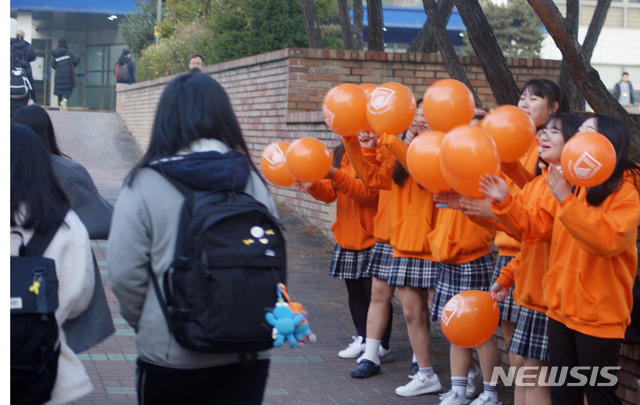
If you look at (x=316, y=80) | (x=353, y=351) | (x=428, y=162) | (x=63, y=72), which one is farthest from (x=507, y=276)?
(x=63, y=72)

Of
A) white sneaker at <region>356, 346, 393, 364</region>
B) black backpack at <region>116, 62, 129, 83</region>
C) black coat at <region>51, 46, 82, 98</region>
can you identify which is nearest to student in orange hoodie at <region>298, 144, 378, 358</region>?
white sneaker at <region>356, 346, 393, 364</region>

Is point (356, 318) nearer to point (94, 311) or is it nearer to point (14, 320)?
point (94, 311)

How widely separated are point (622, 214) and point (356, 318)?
295cm

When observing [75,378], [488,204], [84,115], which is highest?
[488,204]

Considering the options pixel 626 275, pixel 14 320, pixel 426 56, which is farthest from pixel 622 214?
pixel 426 56

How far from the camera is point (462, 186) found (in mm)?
3611

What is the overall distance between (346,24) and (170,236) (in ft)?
35.2

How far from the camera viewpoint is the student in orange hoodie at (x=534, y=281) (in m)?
3.92

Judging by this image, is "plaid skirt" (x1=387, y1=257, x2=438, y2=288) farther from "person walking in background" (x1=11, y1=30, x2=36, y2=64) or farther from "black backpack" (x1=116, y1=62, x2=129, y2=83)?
"black backpack" (x1=116, y1=62, x2=129, y2=83)

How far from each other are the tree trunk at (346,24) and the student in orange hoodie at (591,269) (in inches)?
379

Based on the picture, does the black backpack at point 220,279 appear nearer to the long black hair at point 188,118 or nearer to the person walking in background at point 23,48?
the long black hair at point 188,118

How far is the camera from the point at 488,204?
3.70m

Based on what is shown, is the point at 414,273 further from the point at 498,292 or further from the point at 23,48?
the point at 23,48

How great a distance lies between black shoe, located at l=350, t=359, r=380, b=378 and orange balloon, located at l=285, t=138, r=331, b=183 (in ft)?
4.69
